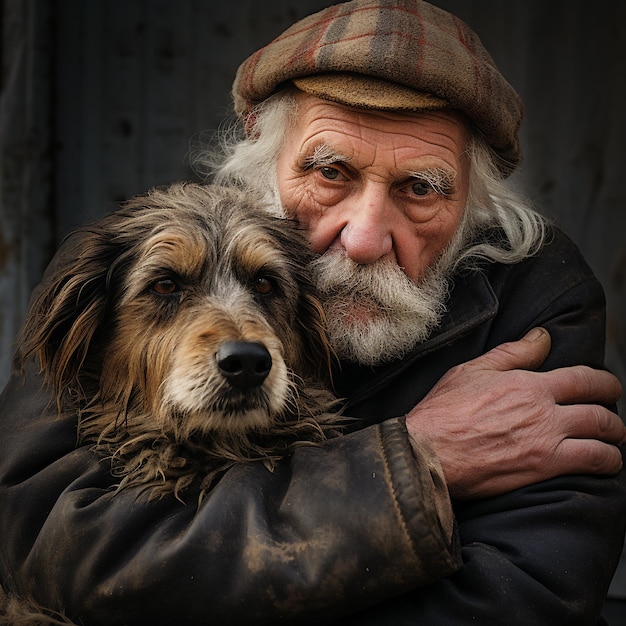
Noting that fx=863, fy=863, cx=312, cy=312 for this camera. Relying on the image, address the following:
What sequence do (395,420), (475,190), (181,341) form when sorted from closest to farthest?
(395,420), (181,341), (475,190)

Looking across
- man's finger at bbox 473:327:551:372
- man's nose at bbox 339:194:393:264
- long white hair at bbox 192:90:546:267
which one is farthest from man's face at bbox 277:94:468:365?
man's finger at bbox 473:327:551:372

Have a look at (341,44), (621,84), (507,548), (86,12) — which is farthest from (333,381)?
(86,12)

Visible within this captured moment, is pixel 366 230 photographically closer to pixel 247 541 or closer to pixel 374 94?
pixel 374 94

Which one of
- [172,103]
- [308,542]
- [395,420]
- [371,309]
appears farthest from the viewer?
[172,103]

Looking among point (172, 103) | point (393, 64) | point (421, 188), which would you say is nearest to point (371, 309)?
point (421, 188)

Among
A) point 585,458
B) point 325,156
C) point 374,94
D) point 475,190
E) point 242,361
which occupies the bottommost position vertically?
point 585,458

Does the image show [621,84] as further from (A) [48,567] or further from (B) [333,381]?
(A) [48,567]

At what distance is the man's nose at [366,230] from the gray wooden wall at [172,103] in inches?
92.4

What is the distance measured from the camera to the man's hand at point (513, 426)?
2.42 metres

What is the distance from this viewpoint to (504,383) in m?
2.52

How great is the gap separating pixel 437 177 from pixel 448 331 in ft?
1.76

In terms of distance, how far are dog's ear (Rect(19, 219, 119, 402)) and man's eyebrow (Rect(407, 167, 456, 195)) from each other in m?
1.04

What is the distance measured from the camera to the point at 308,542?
6.77ft

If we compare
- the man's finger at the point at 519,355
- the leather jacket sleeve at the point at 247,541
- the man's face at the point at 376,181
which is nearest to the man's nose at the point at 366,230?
the man's face at the point at 376,181
